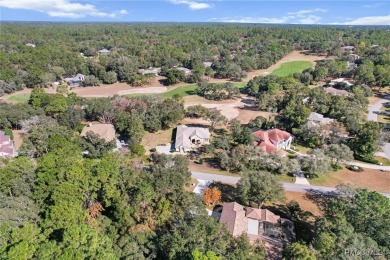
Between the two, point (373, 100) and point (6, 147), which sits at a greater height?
point (373, 100)

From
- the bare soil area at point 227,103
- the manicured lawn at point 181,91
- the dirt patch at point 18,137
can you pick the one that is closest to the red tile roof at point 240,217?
the bare soil area at point 227,103

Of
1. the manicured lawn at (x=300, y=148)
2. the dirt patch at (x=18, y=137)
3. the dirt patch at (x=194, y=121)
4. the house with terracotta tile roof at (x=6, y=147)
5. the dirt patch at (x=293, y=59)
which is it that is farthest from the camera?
the dirt patch at (x=293, y=59)

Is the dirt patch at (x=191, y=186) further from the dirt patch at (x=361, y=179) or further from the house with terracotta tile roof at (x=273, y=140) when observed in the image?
the dirt patch at (x=361, y=179)

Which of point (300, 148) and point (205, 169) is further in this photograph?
point (300, 148)

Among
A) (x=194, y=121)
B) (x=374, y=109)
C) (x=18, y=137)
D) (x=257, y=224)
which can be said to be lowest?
(x=18, y=137)

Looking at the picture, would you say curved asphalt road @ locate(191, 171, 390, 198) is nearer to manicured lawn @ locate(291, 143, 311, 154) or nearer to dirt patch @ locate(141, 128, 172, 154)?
manicured lawn @ locate(291, 143, 311, 154)

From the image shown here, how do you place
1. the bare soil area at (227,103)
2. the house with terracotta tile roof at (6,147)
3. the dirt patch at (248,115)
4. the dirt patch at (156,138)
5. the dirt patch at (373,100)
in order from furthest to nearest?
1. the dirt patch at (373,100)
2. the bare soil area at (227,103)
3. the dirt patch at (248,115)
4. the dirt patch at (156,138)
5. the house with terracotta tile roof at (6,147)

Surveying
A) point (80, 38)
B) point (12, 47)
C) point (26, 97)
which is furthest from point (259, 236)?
point (80, 38)

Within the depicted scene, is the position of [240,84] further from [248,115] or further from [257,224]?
[257,224]

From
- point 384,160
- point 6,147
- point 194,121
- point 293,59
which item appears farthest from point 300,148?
point 293,59
